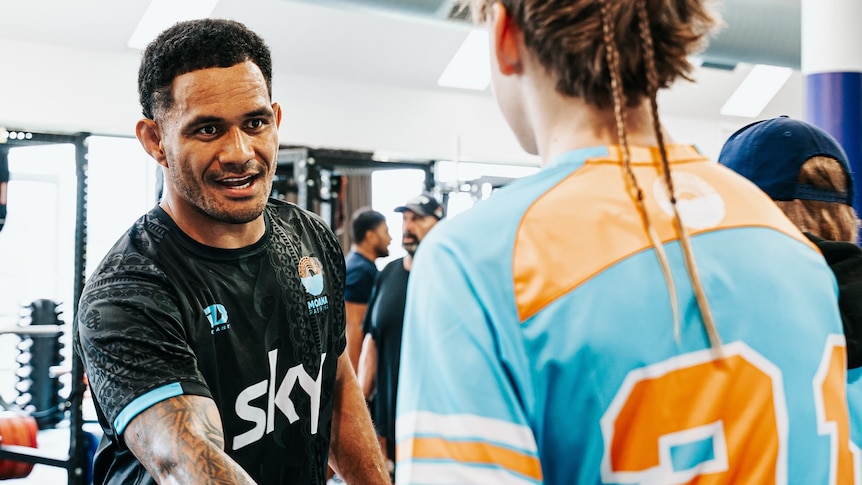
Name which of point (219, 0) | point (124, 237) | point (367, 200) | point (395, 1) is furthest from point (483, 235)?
point (367, 200)

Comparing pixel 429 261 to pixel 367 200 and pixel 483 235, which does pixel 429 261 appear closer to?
pixel 483 235

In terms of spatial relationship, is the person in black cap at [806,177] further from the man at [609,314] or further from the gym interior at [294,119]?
the gym interior at [294,119]

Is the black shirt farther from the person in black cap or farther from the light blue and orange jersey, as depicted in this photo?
the light blue and orange jersey

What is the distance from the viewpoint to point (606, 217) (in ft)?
2.30

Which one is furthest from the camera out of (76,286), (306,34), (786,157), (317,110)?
(317,110)

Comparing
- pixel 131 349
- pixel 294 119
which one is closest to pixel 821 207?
pixel 131 349

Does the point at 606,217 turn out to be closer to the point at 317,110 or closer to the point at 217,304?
the point at 217,304

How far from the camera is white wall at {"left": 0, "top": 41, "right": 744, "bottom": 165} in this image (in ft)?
22.3

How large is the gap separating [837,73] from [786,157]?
295 cm

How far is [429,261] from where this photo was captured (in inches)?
27.6

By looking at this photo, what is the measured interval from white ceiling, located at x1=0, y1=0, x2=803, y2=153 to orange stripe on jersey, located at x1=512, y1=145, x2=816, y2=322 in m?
5.68

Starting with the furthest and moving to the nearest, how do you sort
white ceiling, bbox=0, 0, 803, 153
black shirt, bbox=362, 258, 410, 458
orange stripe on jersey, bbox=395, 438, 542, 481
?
white ceiling, bbox=0, 0, 803, 153
black shirt, bbox=362, 258, 410, 458
orange stripe on jersey, bbox=395, 438, 542, 481

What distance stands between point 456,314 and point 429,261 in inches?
2.1

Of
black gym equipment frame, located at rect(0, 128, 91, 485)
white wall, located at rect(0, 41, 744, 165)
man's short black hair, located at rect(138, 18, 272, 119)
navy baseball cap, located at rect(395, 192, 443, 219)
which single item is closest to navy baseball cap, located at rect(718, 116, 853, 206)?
man's short black hair, located at rect(138, 18, 272, 119)
